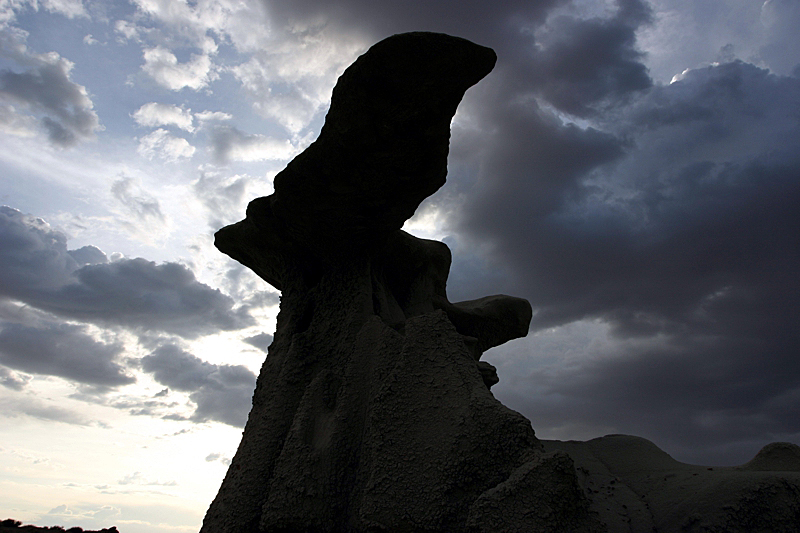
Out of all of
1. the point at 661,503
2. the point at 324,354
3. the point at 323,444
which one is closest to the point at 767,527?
the point at 661,503

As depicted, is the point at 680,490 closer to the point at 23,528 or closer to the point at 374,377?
the point at 374,377

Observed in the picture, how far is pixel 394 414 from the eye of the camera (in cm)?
460

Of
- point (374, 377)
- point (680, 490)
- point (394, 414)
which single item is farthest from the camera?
point (374, 377)

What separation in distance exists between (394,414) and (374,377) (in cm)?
62

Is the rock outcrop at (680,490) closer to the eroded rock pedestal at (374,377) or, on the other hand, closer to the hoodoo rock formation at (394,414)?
the hoodoo rock formation at (394,414)

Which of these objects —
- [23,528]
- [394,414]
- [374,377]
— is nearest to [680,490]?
[394,414]

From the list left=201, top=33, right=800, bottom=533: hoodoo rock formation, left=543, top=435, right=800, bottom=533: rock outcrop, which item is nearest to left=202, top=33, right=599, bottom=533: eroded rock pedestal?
left=201, top=33, right=800, bottom=533: hoodoo rock formation

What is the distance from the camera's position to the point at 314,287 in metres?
6.75

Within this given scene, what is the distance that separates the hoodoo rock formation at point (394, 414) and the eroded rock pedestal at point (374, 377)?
14 millimetres

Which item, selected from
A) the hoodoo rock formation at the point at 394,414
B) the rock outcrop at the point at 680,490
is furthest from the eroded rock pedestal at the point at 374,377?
the rock outcrop at the point at 680,490

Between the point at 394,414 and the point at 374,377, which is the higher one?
the point at 374,377

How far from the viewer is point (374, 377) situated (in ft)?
16.9

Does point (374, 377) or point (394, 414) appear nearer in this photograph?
point (394, 414)

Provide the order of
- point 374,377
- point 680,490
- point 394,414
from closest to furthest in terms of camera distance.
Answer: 1. point 680,490
2. point 394,414
3. point 374,377
